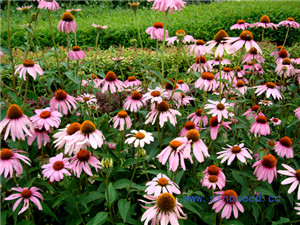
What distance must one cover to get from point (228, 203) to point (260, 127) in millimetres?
543

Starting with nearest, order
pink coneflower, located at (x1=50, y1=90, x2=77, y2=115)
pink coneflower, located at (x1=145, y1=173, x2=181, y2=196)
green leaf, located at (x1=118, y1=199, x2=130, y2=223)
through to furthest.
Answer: pink coneflower, located at (x1=145, y1=173, x2=181, y2=196)
green leaf, located at (x1=118, y1=199, x2=130, y2=223)
pink coneflower, located at (x1=50, y1=90, x2=77, y2=115)

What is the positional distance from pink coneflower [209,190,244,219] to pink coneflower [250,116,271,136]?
1.56 ft

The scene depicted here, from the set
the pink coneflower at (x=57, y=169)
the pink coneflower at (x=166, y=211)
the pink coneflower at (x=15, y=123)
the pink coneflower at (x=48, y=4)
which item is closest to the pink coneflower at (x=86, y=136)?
the pink coneflower at (x=57, y=169)

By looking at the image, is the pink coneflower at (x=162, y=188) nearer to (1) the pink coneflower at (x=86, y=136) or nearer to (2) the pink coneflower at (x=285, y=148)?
(1) the pink coneflower at (x=86, y=136)

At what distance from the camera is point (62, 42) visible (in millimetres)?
5281

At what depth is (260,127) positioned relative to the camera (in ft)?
5.33

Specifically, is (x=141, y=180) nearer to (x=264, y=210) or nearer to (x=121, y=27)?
(x=264, y=210)

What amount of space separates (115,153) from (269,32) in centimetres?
588

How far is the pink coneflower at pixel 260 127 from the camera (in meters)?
1.62

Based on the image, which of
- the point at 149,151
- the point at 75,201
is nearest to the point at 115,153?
the point at 149,151

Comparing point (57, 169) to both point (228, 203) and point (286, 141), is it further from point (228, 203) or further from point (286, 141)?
point (286, 141)

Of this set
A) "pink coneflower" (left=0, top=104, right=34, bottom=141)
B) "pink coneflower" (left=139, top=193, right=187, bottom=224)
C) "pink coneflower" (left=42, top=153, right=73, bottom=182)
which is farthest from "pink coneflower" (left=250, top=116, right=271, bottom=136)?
"pink coneflower" (left=0, top=104, right=34, bottom=141)

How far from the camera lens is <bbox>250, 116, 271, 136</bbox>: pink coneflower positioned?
1.62m

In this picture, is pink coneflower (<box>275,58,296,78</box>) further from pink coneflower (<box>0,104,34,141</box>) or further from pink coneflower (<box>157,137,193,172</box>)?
pink coneflower (<box>0,104,34,141</box>)
